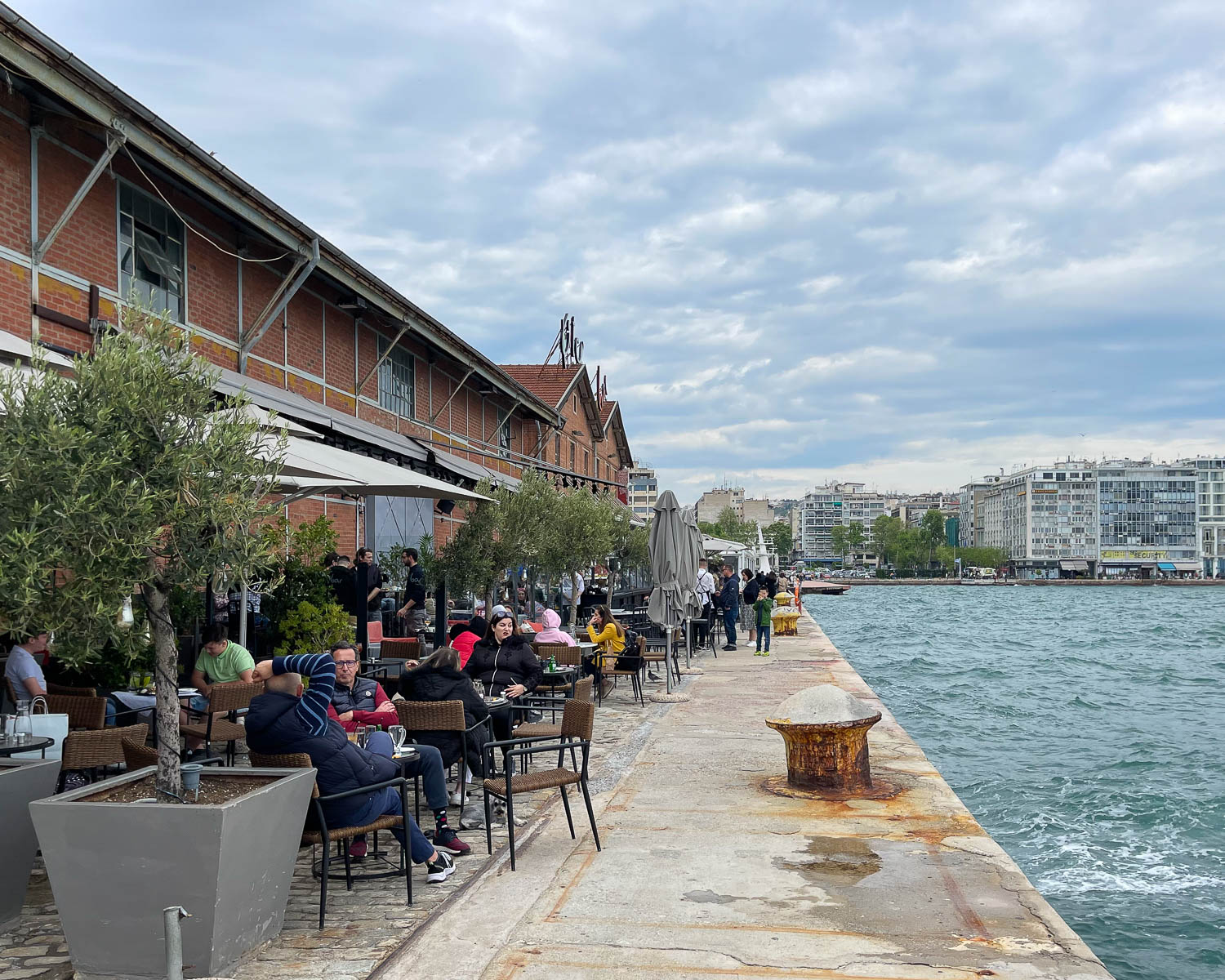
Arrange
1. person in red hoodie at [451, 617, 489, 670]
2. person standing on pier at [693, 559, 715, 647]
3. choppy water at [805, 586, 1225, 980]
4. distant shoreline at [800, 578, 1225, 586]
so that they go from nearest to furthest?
choppy water at [805, 586, 1225, 980], person in red hoodie at [451, 617, 489, 670], person standing on pier at [693, 559, 715, 647], distant shoreline at [800, 578, 1225, 586]

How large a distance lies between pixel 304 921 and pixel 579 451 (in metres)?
38.6

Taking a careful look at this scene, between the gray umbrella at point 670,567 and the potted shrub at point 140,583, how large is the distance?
10.1 metres

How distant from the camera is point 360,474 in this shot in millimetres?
8672

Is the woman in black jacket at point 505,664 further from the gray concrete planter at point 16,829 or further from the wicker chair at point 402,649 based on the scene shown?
the gray concrete planter at point 16,829

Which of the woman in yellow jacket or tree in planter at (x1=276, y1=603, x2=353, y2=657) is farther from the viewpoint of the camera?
the woman in yellow jacket

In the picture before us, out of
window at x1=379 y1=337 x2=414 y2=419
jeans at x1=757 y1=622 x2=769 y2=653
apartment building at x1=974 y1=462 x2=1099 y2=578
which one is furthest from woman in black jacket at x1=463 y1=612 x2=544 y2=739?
apartment building at x1=974 y1=462 x2=1099 y2=578

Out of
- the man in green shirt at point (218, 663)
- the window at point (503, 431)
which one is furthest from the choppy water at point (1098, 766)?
the window at point (503, 431)

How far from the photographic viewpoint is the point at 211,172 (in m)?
12.4

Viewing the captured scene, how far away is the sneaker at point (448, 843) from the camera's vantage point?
6.09 m

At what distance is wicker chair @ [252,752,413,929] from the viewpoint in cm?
486

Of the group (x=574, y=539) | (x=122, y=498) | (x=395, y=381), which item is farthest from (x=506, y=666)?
(x=395, y=381)

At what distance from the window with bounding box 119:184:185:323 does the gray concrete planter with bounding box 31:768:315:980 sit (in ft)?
30.6

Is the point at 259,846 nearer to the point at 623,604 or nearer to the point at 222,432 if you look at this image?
the point at 222,432

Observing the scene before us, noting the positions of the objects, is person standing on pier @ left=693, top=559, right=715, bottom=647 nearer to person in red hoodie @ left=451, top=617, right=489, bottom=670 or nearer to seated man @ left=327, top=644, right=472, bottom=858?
person in red hoodie @ left=451, top=617, right=489, bottom=670
